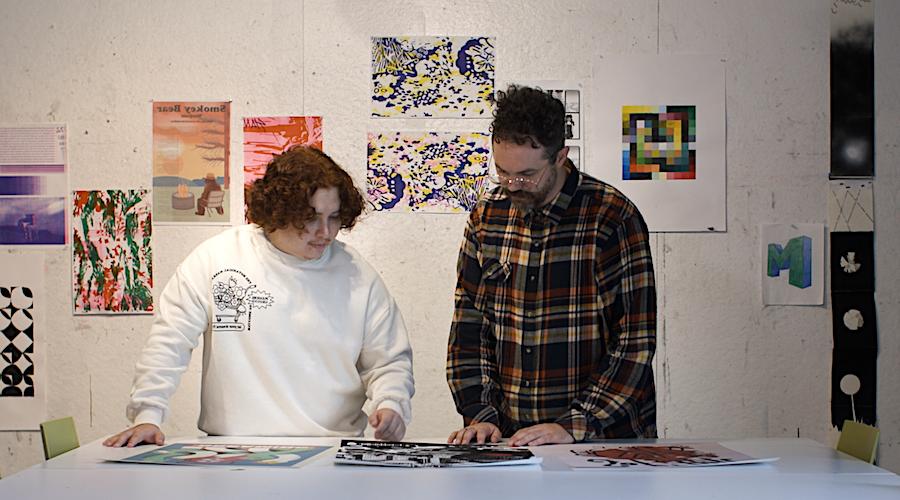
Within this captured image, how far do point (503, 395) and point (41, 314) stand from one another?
71.2 inches

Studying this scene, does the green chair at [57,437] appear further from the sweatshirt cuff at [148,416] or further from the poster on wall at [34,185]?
the poster on wall at [34,185]

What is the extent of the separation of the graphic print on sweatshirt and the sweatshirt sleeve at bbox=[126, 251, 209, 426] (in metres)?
0.05

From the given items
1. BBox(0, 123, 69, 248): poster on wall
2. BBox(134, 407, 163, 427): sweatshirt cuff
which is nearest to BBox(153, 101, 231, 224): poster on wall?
BBox(0, 123, 69, 248): poster on wall

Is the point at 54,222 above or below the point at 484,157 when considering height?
below

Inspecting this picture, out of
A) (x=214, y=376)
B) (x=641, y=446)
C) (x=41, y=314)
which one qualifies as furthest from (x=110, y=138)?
(x=641, y=446)

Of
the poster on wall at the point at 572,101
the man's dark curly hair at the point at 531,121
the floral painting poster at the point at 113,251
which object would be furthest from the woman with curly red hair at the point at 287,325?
the poster on wall at the point at 572,101

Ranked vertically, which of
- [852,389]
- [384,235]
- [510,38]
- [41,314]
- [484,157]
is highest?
[510,38]

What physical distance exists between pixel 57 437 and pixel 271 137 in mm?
1449

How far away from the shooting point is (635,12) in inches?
131

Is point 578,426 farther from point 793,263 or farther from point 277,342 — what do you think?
point 793,263

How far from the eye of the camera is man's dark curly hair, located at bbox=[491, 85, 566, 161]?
7.49 feet

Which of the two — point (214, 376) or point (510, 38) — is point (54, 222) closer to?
point (214, 376)

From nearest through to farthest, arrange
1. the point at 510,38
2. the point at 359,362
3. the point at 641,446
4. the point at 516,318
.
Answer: the point at 641,446, the point at 516,318, the point at 359,362, the point at 510,38

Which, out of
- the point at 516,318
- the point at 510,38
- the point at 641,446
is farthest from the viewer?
the point at 510,38
